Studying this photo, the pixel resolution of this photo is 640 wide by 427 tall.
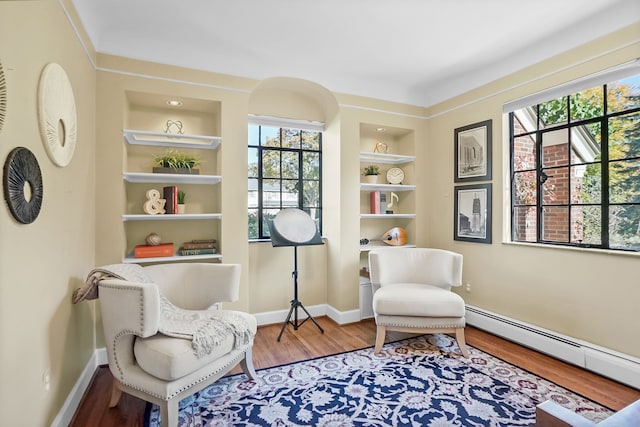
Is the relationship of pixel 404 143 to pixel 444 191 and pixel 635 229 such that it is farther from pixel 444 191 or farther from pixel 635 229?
pixel 635 229

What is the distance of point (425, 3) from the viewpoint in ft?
7.43

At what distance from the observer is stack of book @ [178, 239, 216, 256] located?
292cm

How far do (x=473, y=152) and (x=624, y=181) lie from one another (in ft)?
4.14

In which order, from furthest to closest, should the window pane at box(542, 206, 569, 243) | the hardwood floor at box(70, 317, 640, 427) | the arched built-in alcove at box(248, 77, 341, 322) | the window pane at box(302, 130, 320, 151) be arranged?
the window pane at box(302, 130, 320, 151) < the arched built-in alcove at box(248, 77, 341, 322) < the window pane at box(542, 206, 569, 243) < the hardwood floor at box(70, 317, 640, 427)

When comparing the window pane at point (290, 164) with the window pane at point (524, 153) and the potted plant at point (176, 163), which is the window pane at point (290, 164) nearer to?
the potted plant at point (176, 163)

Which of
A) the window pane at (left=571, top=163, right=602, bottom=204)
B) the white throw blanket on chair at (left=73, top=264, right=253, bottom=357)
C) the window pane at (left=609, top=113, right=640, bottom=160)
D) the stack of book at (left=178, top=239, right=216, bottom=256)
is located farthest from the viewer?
the stack of book at (left=178, top=239, right=216, bottom=256)

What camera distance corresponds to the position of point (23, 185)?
137 centimetres

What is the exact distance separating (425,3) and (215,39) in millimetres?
1681

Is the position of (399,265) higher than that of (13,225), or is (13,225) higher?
(13,225)

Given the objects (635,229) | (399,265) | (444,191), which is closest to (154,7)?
(399,265)

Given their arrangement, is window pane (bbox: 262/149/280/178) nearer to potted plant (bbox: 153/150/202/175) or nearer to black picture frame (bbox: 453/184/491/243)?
potted plant (bbox: 153/150/202/175)

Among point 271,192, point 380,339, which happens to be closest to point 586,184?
point 380,339

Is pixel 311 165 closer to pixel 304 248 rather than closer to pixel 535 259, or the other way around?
pixel 304 248

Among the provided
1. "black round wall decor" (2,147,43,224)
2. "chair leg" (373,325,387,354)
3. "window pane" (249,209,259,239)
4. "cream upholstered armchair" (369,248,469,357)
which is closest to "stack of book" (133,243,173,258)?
"window pane" (249,209,259,239)
